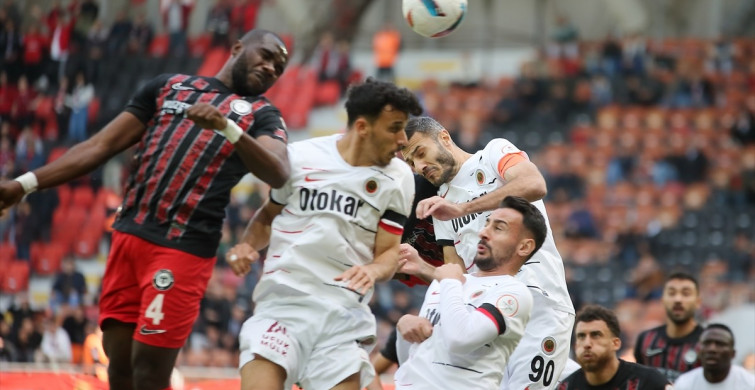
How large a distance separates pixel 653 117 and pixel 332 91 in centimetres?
622

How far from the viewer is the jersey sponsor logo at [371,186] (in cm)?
539

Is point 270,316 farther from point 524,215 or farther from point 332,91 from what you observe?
point 332,91

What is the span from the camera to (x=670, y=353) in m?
9.82

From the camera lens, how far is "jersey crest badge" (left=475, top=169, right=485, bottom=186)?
6766 millimetres

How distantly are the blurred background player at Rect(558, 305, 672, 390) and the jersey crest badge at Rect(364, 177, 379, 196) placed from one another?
9.87 ft

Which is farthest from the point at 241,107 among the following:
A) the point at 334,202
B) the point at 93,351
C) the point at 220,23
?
the point at 220,23

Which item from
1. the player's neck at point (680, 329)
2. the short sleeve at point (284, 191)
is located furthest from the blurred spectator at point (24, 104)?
the short sleeve at point (284, 191)

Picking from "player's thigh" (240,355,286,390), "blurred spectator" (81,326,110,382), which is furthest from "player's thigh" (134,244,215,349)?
"blurred spectator" (81,326,110,382)

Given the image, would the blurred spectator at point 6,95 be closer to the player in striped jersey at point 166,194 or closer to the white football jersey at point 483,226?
the white football jersey at point 483,226

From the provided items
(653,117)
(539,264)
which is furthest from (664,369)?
(653,117)

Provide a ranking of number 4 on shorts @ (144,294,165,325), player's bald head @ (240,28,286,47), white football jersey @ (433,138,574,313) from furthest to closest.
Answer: white football jersey @ (433,138,574,313), player's bald head @ (240,28,286,47), number 4 on shorts @ (144,294,165,325)

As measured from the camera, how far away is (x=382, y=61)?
2245 cm

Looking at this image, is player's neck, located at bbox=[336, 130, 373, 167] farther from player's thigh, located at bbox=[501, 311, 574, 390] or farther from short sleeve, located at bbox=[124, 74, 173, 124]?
player's thigh, located at bbox=[501, 311, 574, 390]

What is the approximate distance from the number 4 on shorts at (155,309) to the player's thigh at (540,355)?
2073 mm
